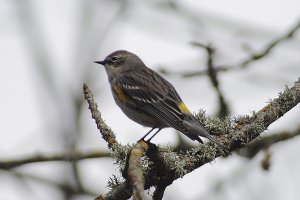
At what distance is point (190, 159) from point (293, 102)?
1195 millimetres

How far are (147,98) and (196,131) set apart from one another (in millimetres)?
2042

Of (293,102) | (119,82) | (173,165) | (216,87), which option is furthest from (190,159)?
(119,82)

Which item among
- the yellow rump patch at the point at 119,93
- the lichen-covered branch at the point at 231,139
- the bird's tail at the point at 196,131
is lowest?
the lichen-covered branch at the point at 231,139

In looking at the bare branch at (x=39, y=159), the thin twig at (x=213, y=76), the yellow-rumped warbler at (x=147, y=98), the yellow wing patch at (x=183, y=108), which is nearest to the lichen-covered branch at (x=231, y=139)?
the yellow-rumped warbler at (x=147, y=98)

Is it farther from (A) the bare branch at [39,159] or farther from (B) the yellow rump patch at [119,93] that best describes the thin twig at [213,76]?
(A) the bare branch at [39,159]

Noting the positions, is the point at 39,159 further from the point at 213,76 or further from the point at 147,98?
the point at 213,76

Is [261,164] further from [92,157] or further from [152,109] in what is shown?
[92,157]

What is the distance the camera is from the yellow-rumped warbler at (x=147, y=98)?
7.18 meters

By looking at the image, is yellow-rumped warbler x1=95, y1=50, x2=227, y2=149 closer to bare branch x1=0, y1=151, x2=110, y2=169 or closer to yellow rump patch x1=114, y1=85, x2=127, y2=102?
yellow rump patch x1=114, y1=85, x2=127, y2=102

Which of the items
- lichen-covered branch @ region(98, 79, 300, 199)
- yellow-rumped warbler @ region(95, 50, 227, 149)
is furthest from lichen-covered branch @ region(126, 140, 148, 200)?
yellow-rumped warbler @ region(95, 50, 227, 149)

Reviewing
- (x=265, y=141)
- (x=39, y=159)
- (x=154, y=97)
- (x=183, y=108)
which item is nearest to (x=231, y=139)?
(x=183, y=108)

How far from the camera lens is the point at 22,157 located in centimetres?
783

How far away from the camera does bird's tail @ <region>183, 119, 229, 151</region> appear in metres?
5.35

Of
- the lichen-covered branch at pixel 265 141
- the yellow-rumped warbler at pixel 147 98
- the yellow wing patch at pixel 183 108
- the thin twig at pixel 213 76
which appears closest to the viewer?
the thin twig at pixel 213 76
